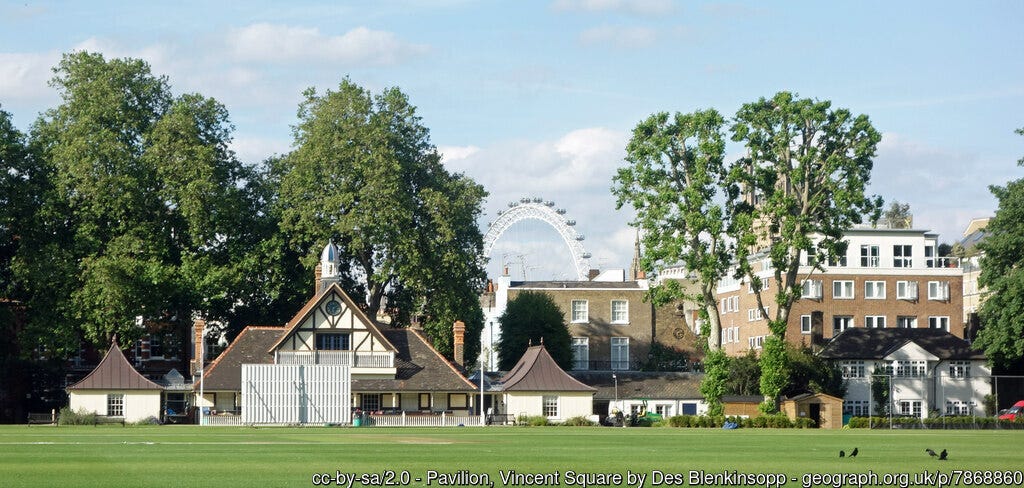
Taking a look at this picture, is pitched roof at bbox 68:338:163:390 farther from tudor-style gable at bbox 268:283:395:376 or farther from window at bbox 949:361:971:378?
window at bbox 949:361:971:378

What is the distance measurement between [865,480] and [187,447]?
16.6 metres

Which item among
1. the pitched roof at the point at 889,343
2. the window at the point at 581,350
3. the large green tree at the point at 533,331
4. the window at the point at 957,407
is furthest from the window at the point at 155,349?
the window at the point at 957,407

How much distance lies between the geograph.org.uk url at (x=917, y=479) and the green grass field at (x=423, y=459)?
0.26 meters

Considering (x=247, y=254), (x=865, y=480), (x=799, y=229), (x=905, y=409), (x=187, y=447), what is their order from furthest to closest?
1. (x=905, y=409)
2. (x=247, y=254)
3. (x=799, y=229)
4. (x=187, y=447)
5. (x=865, y=480)

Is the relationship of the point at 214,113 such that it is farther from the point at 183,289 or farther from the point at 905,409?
the point at 905,409

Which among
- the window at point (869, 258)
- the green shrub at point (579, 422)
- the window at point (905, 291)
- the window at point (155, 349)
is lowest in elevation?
the green shrub at point (579, 422)

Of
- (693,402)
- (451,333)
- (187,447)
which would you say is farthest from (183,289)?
(187,447)

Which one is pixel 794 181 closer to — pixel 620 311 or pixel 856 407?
pixel 856 407

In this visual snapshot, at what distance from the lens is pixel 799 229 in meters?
67.1

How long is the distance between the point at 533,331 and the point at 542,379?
76.1 ft

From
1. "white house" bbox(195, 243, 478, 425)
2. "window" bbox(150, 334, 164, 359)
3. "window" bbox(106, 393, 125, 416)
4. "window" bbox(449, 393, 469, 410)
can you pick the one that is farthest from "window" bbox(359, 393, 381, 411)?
"window" bbox(150, 334, 164, 359)

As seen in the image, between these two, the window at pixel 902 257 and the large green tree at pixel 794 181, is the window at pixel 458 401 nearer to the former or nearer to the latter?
the large green tree at pixel 794 181

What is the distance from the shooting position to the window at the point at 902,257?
317 ft

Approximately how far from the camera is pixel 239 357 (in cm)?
7244
